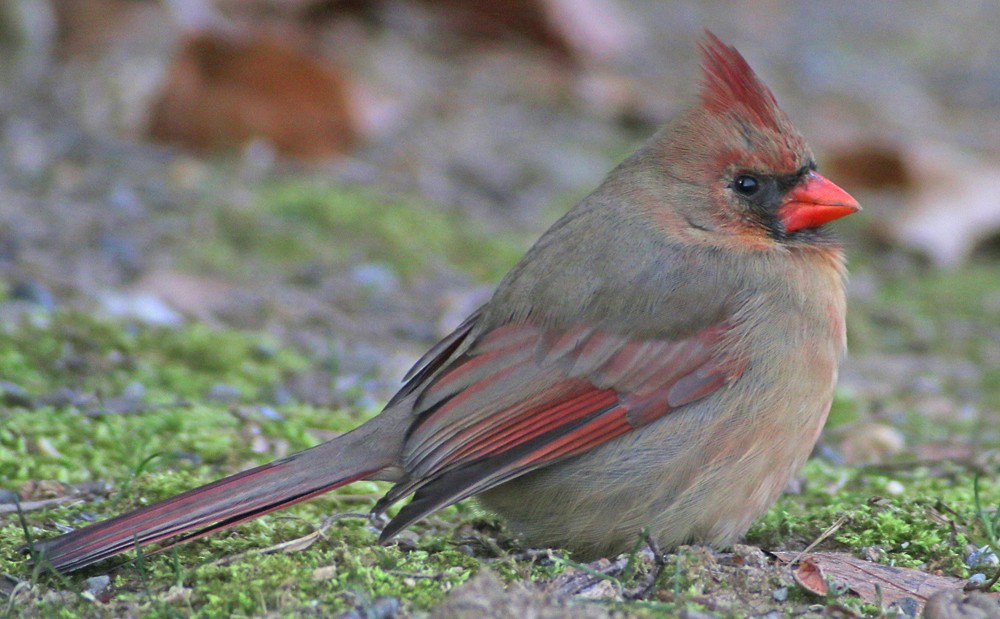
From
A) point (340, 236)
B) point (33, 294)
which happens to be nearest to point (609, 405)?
point (33, 294)

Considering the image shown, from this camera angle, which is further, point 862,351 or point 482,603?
point 862,351

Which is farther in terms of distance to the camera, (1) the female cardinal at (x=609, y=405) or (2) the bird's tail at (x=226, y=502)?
(1) the female cardinal at (x=609, y=405)

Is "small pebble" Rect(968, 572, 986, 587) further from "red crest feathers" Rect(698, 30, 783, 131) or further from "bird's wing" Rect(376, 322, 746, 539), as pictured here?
"red crest feathers" Rect(698, 30, 783, 131)

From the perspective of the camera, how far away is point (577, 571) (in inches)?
102

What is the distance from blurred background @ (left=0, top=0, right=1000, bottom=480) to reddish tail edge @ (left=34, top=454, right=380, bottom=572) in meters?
1.46

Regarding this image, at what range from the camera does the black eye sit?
3258 mm

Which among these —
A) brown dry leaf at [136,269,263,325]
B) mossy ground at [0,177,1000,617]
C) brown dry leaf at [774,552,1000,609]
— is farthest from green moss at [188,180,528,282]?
brown dry leaf at [774,552,1000,609]

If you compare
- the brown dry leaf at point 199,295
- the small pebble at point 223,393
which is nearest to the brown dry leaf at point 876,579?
the small pebble at point 223,393

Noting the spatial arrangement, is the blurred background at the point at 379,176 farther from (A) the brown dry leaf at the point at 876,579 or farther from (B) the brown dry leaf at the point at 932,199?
(A) the brown dry leaf at the point at 876,579

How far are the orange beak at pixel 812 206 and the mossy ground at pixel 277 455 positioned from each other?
71 cm

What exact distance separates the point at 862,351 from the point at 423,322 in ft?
5.94

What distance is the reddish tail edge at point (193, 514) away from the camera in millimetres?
2506

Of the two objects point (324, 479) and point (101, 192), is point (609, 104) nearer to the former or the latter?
point (101, 192)

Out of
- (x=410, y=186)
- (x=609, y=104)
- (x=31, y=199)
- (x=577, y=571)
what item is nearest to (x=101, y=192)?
(x=31, y=199)
